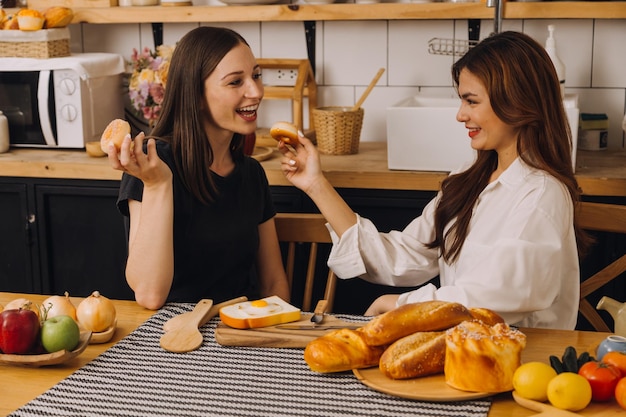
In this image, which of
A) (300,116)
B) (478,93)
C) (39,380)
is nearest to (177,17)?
(300,116)

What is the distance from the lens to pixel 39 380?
1.33 metres

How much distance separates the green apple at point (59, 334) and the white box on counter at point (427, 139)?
1485 mm

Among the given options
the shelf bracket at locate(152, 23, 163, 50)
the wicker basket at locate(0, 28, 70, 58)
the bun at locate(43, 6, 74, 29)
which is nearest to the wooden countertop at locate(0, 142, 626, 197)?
the wicker basket at locate(0, 28, 70, 58)

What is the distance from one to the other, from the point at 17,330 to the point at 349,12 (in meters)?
1.92

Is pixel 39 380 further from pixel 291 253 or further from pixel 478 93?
pixel 478 93

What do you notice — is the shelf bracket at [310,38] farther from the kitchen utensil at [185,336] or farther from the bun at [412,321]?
the bun at [412,321]

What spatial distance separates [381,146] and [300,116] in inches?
13.1

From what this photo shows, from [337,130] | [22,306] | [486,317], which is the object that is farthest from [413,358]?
[337,130]

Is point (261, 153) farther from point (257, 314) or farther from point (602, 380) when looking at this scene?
point (602, 380)

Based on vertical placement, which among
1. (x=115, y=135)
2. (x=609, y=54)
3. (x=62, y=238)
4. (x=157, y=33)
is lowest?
(x=62, y=238)

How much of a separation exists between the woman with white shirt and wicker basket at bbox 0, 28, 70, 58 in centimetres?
133

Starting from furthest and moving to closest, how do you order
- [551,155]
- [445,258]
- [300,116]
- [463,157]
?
1. [300,116]
2. [463,157]
3. [445,258]
4. [551,155]

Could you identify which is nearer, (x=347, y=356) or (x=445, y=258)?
(x=347, y=356)

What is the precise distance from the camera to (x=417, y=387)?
1255mm
